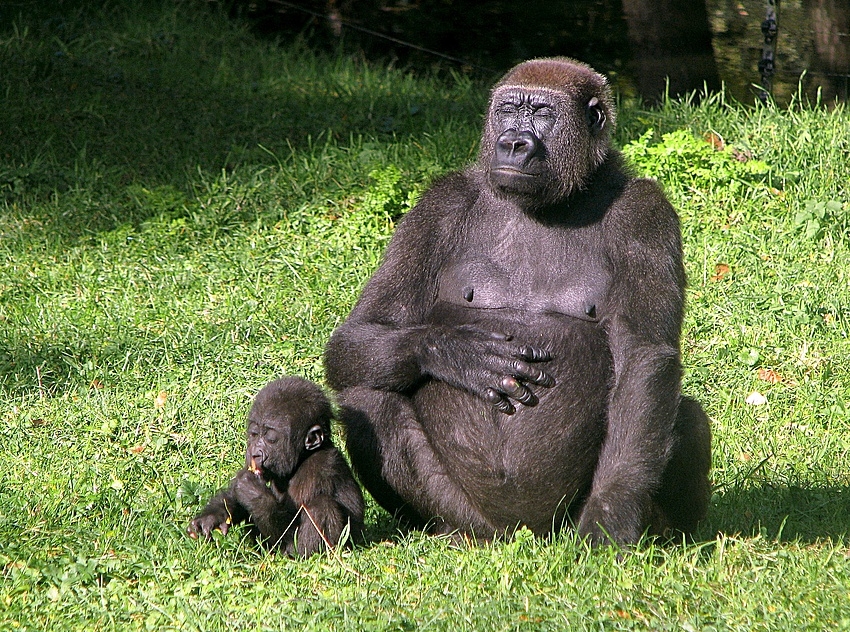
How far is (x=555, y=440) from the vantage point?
13.8 ft

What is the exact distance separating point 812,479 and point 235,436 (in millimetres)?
2781

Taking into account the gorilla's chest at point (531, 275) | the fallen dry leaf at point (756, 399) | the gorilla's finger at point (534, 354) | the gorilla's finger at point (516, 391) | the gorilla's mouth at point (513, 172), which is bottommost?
the fallen dry leaf at point (756, 399)

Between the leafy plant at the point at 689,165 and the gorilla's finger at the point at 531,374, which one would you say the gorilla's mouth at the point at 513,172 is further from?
the leafy plant at the point at 689,165

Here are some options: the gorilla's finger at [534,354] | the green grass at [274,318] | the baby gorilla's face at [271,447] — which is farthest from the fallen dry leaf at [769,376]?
the baby gorilla's face at [271,447]

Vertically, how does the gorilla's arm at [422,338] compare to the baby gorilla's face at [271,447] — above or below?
above

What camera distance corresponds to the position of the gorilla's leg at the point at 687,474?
169 inches

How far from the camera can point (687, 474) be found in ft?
14.2

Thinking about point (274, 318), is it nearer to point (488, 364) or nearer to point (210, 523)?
point (210, 523)

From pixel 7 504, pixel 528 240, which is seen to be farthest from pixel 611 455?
pixel 7 504

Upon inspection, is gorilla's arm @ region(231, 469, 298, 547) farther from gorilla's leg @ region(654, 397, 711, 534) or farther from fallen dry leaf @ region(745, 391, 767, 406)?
fallen dry leaf @ region(745, 391, 767, 406)

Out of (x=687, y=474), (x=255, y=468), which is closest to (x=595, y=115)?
(x=687, y=474)

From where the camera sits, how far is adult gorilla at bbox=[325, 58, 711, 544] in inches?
165

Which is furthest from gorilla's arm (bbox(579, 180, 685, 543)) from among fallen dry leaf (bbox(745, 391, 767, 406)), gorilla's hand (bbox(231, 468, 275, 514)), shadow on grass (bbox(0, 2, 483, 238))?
shadow on grass (bbox(0, 2, 483, 238))

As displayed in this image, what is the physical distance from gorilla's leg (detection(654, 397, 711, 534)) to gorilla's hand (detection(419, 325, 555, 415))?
0.57 metres
